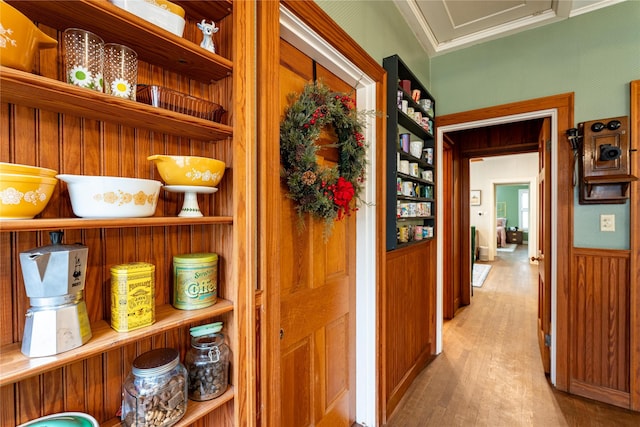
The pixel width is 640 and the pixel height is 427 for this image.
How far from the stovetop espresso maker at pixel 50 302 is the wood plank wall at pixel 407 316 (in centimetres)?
161

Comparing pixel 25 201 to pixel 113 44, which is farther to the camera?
pixel 113 44

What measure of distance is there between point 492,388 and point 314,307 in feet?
5.96

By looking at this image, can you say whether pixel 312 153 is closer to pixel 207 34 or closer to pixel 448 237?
pixel 207 34

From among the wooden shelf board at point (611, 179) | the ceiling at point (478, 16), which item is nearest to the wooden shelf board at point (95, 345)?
the ceiling at point (478, 16)

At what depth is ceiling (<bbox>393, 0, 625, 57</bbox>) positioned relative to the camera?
2.11 metres

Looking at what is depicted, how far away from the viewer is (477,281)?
18.2ft

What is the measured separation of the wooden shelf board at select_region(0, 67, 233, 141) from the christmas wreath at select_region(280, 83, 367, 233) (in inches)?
13.9

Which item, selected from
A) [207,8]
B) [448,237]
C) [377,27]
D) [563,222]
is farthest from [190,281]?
[448,237]

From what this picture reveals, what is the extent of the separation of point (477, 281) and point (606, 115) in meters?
4.09

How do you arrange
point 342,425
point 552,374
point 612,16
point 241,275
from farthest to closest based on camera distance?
point 552,374, point 612,16, point 342,425, point 241,275

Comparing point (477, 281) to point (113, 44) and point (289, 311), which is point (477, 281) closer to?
point (289, 311)

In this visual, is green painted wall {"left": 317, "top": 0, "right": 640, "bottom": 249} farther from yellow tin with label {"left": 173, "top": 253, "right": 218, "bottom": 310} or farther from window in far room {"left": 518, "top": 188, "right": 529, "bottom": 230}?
window in far room {"left": 518, "top": 188, "right": 529, "bottom": 230}

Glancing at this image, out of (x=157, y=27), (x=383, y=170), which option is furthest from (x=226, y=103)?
(x=383, y=170)

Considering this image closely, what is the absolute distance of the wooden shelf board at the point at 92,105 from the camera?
0.59 m
